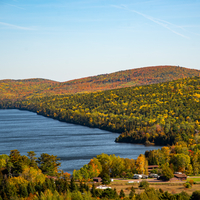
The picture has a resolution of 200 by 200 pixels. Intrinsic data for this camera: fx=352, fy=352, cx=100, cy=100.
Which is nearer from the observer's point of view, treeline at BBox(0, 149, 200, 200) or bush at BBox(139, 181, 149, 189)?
treeline at BBox(0, 149, 200, 200)

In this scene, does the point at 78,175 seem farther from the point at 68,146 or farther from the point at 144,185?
the point at 68,146

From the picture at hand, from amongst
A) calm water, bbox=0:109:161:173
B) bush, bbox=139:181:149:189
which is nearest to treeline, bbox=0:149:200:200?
bush, bbox=139:181:149:189

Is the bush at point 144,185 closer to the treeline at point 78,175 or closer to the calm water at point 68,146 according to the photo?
the treeline at point 78,175

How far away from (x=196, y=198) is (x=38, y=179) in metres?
30.6

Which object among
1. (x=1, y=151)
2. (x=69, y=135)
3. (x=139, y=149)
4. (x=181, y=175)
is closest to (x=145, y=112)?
(x=69, y=135)

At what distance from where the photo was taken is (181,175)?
258ft

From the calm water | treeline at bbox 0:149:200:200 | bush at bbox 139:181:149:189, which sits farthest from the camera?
the calm water

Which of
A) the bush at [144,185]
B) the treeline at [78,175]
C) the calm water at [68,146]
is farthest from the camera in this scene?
the calm water at [68,146]

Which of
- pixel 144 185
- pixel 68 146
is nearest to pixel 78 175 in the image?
pixel 144 185

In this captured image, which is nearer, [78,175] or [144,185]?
[144,185]

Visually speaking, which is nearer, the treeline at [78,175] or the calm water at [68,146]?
the treeline at [78,175]

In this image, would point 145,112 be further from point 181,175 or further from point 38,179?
point 38,179

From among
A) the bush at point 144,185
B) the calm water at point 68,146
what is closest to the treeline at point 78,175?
the bush at point 144,185

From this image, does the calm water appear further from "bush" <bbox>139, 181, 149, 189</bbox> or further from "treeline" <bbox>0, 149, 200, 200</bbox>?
"bush" <bbox>139, 181, 149, 189</bbox>
